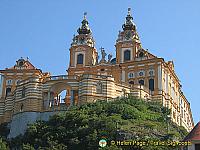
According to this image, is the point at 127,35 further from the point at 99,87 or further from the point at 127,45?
the point at 99,87

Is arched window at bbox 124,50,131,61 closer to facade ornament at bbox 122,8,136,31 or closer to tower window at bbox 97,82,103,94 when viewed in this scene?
facade ornament at bbox 122,8,136,31

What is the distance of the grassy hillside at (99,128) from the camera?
56.5 m

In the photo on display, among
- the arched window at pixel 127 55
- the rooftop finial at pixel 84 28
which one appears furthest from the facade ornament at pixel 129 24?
the rooftop finial at pixel 84 28

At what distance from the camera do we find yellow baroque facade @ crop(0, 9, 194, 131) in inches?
2739

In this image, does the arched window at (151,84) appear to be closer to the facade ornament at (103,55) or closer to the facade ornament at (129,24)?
the facade ornament at (103,55)

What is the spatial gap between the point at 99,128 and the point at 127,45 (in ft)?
98.2

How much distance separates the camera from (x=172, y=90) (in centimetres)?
8475

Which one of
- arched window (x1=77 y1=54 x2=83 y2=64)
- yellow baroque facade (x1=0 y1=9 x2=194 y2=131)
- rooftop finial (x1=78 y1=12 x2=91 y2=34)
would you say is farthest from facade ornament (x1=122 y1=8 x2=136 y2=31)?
arched window (x1=77 y1=54 x2=83 y2=64)

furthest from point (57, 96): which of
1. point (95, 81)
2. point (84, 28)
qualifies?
point (84, 28)

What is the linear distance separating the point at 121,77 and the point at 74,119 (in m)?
21.9

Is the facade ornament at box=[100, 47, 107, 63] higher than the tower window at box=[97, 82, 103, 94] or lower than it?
higher

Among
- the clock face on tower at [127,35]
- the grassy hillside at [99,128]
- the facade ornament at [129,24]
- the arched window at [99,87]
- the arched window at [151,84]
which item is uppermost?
the facade ornament at [129,24]

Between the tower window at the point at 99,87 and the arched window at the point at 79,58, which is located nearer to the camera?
the tower window at the point at 99,87

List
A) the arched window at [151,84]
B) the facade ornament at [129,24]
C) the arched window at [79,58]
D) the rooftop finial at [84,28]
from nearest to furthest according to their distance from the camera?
the arched window at [151,84] < the arched window at [79,58] < the facade ornament at [129,24] < the rooftop finial at [84,28]
